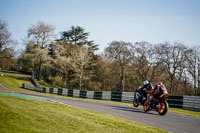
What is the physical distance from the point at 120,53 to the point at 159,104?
3485 cm

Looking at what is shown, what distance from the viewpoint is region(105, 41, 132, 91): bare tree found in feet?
145

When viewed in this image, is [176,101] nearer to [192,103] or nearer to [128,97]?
[192,103]

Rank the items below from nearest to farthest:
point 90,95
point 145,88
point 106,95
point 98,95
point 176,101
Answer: point 145,88 < point 176,101 < point 106,95 < point 98,95 < point 90,95

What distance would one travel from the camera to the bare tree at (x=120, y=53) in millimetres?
44281

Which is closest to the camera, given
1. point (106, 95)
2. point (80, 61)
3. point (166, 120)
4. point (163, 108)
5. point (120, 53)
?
point (166, 120)

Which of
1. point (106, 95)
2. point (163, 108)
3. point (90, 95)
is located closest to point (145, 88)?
point (163, 108)

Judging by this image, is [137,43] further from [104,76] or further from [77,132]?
[77,132]

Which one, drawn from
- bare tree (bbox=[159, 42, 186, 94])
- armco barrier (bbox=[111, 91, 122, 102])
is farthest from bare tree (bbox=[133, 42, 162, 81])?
armco barrier (bbox=[111, 91, 122, 102])

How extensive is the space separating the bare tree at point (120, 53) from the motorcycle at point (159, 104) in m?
33.4

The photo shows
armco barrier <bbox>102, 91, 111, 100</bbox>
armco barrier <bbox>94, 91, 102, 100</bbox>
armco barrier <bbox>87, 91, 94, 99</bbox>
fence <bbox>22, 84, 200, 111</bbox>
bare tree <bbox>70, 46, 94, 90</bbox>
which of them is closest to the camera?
fence <bbox>22, 84, 200, 111</bbox>

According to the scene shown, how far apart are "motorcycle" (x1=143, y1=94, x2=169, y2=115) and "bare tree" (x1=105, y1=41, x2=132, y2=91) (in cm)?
3337

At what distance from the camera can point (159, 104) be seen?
10453 mm

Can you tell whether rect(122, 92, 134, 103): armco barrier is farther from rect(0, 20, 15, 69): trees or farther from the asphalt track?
rect(0, 20, 15, 69): trees

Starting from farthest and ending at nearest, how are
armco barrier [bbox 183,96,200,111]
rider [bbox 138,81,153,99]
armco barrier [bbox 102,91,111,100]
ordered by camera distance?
armco barrier [bbox 102,91,111,100], armco barrier [bbox 183,96,200,111], rider [bbox 138,81,153,99]
